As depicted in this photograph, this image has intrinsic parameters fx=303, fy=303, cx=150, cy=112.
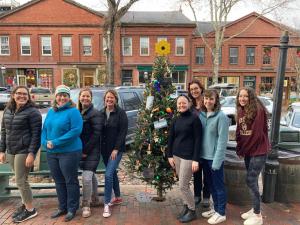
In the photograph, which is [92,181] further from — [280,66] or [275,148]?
[280,66]

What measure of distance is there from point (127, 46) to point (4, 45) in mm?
13140

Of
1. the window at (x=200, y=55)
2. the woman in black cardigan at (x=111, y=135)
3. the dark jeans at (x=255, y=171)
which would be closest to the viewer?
the dark jeans at (x=255, y=171)

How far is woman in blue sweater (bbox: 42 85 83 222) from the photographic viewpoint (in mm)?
3904

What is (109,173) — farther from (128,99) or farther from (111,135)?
(128,99)

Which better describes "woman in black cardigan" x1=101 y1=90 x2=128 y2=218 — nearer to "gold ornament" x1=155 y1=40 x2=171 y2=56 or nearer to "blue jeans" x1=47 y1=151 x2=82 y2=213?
"blue jeans" x1=47 y1=151 x2=82 y2=213

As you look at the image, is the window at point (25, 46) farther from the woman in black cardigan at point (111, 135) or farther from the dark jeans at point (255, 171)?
the dark jeans at point (255, 171)

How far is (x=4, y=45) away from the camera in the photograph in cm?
3241

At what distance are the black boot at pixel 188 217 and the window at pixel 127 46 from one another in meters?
29.9

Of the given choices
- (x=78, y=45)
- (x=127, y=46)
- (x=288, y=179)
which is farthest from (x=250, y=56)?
(x=288, y=179)

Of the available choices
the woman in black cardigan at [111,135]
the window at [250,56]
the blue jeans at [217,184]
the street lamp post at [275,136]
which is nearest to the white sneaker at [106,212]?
the woman in black cardigan at [111,135]

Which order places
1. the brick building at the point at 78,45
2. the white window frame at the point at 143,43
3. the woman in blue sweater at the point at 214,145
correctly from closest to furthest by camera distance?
the woman in blue sweater at the point at 214,145 < the brick building at the point at 78,45 < the white window frame at the point at 143,43

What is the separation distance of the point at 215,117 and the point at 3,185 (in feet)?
11.7

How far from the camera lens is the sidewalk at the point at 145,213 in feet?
13.8

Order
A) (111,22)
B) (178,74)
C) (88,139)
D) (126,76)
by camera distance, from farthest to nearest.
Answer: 1. (178,74)
2. (126,76)
3. (111,22)
4. (88,139)
